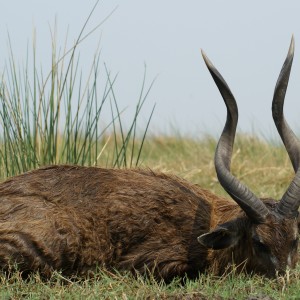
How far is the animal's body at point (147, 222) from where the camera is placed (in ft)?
22.4

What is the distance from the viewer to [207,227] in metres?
7.36

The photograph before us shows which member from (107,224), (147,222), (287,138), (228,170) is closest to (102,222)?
(107,224)

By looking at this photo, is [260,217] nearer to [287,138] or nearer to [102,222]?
[287,138]

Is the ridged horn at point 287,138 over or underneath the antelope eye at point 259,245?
over

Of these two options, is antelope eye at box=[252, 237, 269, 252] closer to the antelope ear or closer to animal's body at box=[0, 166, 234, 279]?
the antelope ear

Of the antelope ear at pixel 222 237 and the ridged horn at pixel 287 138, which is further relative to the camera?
the antelope ear at pixel 222 237

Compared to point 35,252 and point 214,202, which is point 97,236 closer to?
point 35,252

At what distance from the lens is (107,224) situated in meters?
7.22

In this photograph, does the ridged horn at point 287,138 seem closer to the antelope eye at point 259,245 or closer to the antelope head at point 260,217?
the antelope head at point 260,217

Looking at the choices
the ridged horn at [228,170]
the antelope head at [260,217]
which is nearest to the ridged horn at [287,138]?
the antelope head at [260,217]

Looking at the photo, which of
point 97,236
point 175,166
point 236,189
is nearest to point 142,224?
point 97,236

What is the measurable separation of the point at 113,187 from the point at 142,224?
17.8 inches

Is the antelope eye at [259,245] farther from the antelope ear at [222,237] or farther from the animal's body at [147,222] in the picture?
the antelope ear at [222,237]

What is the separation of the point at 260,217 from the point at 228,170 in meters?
0.48
